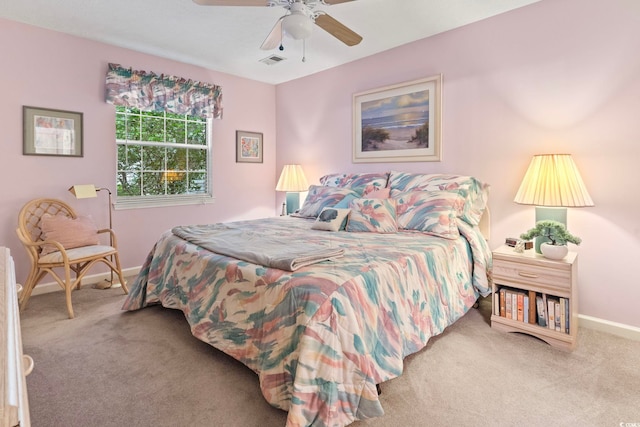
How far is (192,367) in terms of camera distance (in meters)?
2.07

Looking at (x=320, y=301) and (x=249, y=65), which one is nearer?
(x=320, y=301)

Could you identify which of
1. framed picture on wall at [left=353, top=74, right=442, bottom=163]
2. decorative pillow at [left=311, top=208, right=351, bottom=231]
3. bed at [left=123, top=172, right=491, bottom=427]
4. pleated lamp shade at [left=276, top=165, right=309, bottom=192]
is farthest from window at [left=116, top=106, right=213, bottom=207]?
decorative pillow at [left=311, top=208, right=351, bottom=231]

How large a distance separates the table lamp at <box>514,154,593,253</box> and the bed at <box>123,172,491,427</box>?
19.7 inches

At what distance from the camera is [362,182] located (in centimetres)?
365

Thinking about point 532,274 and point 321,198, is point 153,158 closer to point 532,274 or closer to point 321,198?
point 321,198

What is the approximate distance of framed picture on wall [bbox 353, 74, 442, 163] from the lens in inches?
135

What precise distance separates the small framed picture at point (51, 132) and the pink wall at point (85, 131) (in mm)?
53

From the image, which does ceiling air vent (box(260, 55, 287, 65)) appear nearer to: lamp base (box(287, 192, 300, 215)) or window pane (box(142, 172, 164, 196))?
lamp base (box(287, 192, 300, 215))

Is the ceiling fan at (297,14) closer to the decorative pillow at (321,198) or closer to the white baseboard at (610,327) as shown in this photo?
the decorative pillow at (321,198)

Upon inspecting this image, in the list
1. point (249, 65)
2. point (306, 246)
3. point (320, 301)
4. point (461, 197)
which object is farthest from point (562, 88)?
point (249, 65)

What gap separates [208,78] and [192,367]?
3.62 metres

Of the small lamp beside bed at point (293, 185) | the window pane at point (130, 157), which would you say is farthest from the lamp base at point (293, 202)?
the window pane at point (130, 157)

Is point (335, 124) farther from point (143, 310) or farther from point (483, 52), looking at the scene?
point (143, 310)

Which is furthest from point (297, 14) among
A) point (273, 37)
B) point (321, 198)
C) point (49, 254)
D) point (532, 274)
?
point (49, 254)
